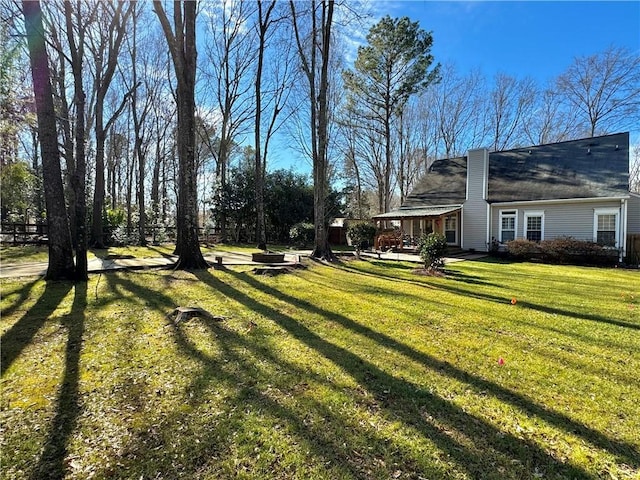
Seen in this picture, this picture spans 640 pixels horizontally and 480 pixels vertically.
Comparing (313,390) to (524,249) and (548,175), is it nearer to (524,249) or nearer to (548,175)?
(524,249)

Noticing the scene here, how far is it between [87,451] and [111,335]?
7.28ft

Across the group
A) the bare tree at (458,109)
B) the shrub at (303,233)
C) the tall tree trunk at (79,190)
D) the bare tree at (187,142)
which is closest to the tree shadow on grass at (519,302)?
the bare tree at (187,142)

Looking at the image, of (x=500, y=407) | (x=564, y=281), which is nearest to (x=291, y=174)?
(x=564, y=281)

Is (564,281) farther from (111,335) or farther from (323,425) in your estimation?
(111,335)

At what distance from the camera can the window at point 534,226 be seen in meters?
14.9

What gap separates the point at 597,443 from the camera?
88.0 inches

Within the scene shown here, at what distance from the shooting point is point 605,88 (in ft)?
71.9

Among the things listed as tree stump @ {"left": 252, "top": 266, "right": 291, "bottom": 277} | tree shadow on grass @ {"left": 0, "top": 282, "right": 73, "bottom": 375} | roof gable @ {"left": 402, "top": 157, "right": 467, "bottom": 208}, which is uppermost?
roof gable @ {"left": 402, "top": 157, "right": 467, "bottom": 208}

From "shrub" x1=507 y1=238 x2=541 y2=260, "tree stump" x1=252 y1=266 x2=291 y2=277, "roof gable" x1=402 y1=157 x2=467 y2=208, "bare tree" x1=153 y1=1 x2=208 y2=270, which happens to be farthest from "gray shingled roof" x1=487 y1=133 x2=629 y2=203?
"bare tree" x1=153 y1=1 x2=208 y2=270

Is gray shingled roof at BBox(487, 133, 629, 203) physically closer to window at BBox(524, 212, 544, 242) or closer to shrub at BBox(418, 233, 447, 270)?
window at BBox(524, 212, 544, 242)

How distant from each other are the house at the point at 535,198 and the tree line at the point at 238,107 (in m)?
5.91

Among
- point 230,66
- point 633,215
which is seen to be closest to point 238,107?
point 230,66

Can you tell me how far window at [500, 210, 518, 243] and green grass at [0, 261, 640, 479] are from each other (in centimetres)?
1076

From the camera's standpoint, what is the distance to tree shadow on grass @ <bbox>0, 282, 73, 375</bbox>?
3405 mm
